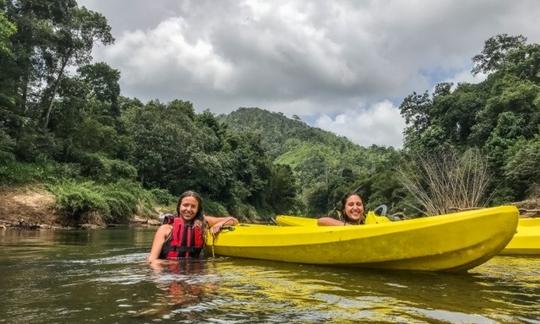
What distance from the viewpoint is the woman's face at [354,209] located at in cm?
619

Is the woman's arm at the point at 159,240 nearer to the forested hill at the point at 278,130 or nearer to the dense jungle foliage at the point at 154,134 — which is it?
the dense jungle foliage at the point at 154,134

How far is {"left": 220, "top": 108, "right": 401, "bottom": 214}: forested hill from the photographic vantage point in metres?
42.2

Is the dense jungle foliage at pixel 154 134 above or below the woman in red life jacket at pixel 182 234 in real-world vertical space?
above

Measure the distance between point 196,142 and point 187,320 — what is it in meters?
32.3

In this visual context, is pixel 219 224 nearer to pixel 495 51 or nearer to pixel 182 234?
pixel 182 234

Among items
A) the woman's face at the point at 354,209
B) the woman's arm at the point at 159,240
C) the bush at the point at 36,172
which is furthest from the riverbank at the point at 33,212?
the woman's face at the point at 354,209

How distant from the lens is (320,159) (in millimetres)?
88688

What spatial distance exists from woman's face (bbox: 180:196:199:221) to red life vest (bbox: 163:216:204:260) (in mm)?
90

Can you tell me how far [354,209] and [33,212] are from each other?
14.0m

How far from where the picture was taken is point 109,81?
32.3 m

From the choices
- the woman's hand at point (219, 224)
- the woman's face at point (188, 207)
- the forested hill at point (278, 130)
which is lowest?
the woman's hand at point (219, 224)

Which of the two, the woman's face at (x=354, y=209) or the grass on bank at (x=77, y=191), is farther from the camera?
the grass on bank at (x=77, y=191)

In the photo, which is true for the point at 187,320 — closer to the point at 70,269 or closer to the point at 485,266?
the point at 70,269

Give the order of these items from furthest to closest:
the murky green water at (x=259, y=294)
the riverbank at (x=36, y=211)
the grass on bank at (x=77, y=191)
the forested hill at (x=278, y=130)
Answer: the forested hill at (x=278, y=130), the grass on bank at (x=77, y=191), the riverbank at (x=36, y=211), the murky green water at (x=259, y=294)
